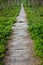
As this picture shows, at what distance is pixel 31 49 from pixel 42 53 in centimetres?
95

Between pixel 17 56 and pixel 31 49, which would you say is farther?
pixel 31 49

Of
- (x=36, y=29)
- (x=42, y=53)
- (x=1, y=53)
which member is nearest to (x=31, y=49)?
(x=42, y=53)

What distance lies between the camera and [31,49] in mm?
8859

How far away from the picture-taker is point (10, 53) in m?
8.30

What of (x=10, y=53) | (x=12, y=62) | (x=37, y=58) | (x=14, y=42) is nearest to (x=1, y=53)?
(x=10, y=53)

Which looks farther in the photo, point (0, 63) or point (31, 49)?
point (31, 49)

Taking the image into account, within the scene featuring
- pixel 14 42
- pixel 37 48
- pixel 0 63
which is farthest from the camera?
pixel 14 42

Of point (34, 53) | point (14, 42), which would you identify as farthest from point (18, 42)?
point (34, 53)

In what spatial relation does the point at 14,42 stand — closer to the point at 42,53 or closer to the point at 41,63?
the point at 42,53

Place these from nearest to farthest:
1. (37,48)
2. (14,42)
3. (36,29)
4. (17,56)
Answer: (17,56) < (37,48) < (14,42) < (36,29)

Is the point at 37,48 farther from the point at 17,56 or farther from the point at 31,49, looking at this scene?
the point at 17,56

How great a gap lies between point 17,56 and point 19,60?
1.64ft

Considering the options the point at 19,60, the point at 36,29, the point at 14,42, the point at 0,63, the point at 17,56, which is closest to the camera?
the point at 0,63

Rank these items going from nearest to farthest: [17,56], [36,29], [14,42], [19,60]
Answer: [19,60] < [17,56] < [14,42] < [36,29]
